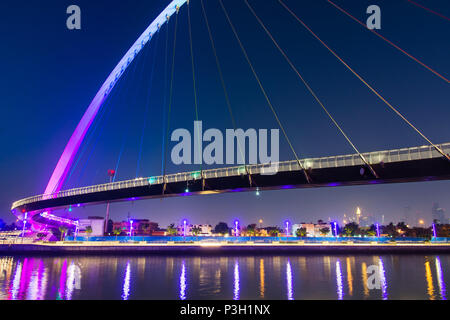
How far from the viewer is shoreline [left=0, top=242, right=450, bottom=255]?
62.4 meters

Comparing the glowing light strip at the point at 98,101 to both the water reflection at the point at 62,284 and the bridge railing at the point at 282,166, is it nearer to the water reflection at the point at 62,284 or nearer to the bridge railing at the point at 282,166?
the bridge railing at the point at 282,166

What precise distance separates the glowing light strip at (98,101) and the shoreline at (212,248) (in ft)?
53.0

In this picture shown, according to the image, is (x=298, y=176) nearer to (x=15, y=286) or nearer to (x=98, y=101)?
(x=15, y=286)

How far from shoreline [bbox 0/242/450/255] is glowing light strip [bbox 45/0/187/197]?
53.0 ft

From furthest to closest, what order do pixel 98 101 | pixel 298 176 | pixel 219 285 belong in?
pixel 98 101 < pixel 298 176 < pixel 219 285

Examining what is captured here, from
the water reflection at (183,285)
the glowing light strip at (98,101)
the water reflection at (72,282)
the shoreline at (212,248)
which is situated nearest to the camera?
the water reflection at (183,285)

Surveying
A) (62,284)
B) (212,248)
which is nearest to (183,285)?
(62,284)

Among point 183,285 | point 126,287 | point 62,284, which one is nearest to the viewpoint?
point 126,287

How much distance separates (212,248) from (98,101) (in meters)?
38.9

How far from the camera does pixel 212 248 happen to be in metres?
65.8

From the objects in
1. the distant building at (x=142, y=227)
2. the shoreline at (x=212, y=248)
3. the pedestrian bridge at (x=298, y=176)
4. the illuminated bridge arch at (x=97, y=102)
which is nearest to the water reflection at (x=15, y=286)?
the pedestrian bridge at (x=298, y=176)

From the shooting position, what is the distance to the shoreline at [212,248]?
62406mm

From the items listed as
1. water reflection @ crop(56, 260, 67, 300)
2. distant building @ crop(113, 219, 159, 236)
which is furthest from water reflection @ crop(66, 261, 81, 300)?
distant building @ crop(113, 219, 159, 236)
